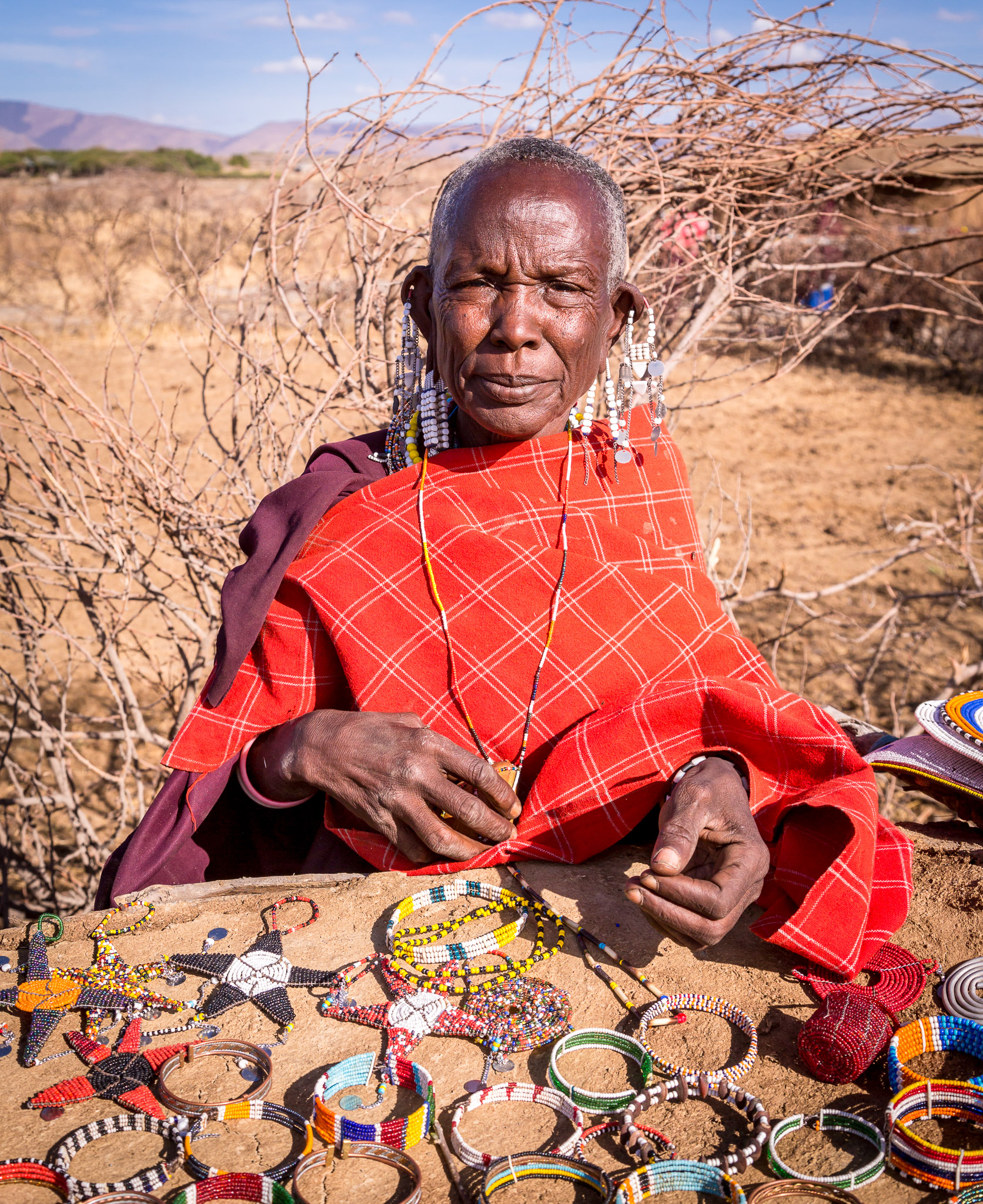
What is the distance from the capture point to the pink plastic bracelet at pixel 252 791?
195 cm

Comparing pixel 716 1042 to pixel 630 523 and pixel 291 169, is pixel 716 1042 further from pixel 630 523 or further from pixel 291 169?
pixel 291 169

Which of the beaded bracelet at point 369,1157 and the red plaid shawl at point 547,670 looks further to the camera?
Answer: the red plaid shawl at point 547,670

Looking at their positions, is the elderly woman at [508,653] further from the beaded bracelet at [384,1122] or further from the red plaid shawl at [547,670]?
the beaded bracelet at [384,1122]

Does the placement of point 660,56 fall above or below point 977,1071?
above

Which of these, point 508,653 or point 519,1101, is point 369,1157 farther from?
point 508,653

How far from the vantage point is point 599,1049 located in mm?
1508

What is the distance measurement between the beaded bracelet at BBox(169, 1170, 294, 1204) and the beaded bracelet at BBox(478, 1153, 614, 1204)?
27 cm

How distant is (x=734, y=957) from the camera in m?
1.71

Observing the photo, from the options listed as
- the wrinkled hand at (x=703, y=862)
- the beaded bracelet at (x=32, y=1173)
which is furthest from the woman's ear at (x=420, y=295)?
the beaded bracelet at (x=32, y=1173)

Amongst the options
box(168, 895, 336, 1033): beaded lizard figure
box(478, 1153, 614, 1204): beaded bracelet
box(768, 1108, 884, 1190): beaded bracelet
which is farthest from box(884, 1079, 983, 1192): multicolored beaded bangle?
box(168, 895, 336, 1033): beaded lizard figure

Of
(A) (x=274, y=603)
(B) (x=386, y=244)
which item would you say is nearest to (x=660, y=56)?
(B) (x=386, y=244)

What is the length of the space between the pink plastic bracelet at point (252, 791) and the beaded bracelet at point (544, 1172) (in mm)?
859

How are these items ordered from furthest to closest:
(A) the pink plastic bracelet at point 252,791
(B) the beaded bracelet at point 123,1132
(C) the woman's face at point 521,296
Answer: (A) the pink plastic bracelet at point 252,791, (C) the woman's face at point 521,296, (B) the beaded bracelet at point 123,1132

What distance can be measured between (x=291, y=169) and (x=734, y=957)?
2683 millimetres
